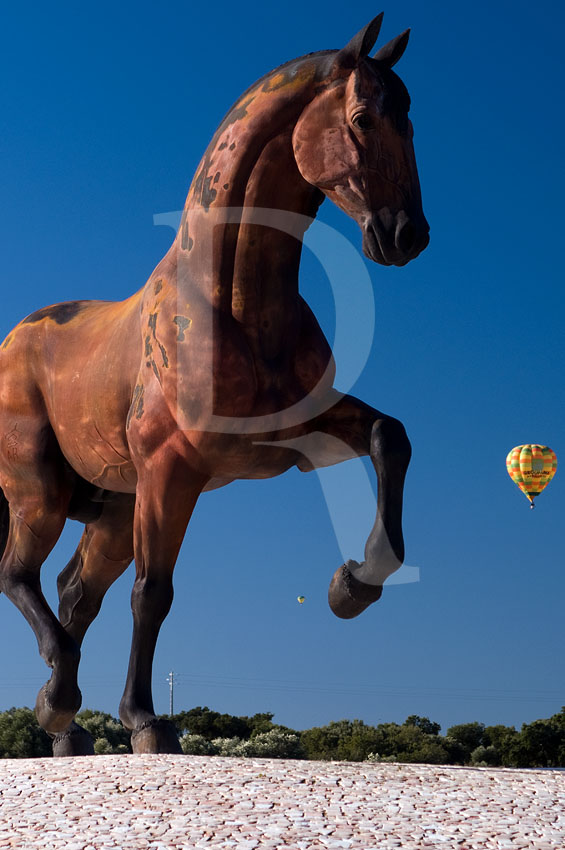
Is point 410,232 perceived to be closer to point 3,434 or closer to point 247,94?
point 247,94

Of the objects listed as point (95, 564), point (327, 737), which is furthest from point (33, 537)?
point (327, 737)

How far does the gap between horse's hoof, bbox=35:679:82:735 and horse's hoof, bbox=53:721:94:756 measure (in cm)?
56

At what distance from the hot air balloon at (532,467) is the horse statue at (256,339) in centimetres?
2004

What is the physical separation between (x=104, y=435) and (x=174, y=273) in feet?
4.10

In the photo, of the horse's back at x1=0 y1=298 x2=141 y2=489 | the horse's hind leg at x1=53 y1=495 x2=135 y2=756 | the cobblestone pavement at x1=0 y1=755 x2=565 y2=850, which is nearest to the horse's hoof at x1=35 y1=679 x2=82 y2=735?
the horse's hind leg at x1=53 y1=495 x2=135 y2=756

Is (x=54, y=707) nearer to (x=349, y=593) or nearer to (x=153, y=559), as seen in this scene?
(x=153, y=559)

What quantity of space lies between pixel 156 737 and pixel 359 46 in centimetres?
396

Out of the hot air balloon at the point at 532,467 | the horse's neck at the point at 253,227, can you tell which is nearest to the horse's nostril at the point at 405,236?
the horse's neck at the point at 253,227

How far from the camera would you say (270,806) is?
4824 mm

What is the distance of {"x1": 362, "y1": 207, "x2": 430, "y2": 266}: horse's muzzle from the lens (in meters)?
5.75

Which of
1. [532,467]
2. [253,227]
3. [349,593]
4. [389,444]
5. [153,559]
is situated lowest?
[349,593]

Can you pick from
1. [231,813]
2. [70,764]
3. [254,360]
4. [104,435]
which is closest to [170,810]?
[231,813]

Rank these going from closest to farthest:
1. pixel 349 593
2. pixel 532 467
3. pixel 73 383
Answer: pixel 349 593 < pixel 73 383 < pixel 532 467

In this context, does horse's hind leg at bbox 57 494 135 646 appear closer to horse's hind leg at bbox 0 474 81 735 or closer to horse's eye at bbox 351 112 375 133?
horse's hind leg at bbox 0 474 81 735
